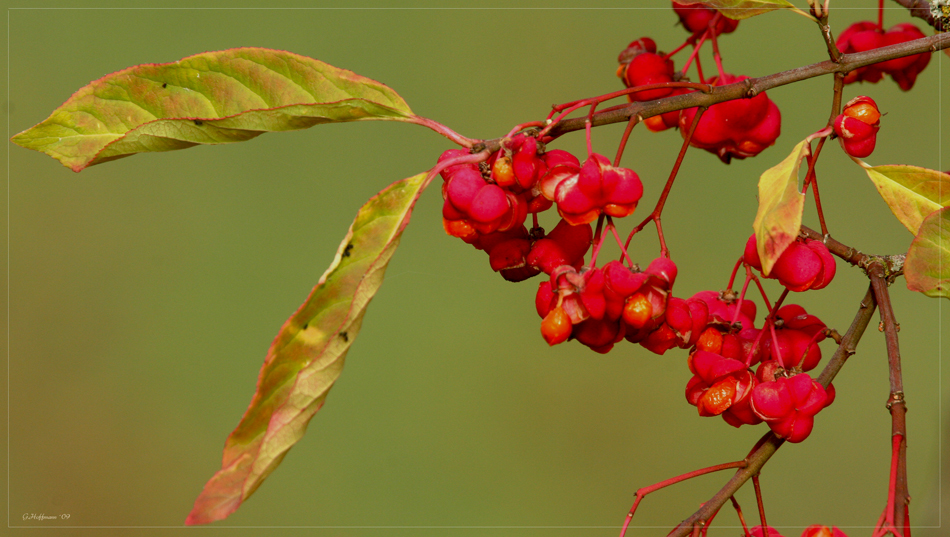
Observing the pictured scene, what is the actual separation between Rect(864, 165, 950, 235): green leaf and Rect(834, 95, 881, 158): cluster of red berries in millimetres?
41

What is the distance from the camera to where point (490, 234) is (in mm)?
498

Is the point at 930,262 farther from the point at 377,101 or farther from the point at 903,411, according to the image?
the point at 377,101

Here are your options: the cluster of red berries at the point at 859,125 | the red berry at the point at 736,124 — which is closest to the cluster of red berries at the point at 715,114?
the red berry at the point at 736,124

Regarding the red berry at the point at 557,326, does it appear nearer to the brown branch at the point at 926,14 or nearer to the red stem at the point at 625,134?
the red stem at the point at 625,134

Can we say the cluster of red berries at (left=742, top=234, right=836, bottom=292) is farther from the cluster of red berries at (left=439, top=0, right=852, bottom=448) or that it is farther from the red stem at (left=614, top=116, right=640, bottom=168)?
the red stem at (left=614, top=116, right=640, bottom=168)

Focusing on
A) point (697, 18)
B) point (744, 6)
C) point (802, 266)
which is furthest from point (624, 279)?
point (697, 18)

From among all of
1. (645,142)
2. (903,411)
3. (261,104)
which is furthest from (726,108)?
(645,142)

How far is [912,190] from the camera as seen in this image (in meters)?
0.51

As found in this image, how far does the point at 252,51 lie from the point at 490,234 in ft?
0.65

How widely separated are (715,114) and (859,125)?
5.7 inches

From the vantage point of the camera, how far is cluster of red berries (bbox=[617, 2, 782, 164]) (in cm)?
60

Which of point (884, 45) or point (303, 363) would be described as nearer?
point (303, 363)

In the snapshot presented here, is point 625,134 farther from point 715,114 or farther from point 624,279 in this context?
point 715,114

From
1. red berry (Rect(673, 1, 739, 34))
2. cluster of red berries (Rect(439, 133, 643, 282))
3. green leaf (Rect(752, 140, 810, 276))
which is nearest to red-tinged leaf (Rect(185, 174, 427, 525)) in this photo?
cluster of red berries (Rect(439, 133, 643, 282))
